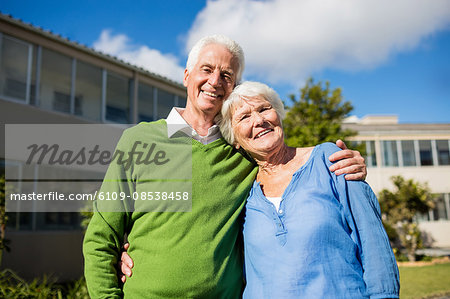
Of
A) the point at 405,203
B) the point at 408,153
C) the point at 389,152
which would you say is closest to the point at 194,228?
the point at 405,203

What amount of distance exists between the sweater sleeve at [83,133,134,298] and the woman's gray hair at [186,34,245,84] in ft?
2.54

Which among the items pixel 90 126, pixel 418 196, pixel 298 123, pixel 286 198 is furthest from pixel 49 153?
pixel 418 196

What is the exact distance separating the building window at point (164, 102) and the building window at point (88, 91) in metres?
2.35

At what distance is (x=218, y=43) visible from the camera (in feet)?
8.37

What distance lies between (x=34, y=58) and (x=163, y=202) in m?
9.22

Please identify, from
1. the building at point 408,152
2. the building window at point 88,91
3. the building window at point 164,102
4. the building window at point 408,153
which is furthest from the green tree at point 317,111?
the building window at point 408,153

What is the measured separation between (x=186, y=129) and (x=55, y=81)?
922 centimetres

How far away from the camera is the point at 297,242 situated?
1961 millimetres

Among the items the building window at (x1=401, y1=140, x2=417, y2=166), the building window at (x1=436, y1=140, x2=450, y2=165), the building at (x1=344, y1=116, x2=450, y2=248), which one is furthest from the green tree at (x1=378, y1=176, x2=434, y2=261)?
the building window at (x1=436, y1=140, x2=450, y2=165)

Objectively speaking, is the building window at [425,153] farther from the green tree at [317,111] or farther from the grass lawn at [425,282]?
the green tree at [317,111]

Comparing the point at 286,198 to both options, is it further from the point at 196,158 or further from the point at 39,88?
the point at 39,88

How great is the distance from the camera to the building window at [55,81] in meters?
10.2

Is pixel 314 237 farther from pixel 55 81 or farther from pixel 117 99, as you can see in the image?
pixel 117 99

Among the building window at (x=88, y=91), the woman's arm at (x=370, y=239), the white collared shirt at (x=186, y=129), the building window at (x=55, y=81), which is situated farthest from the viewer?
the building window at (x=88, y=91)
